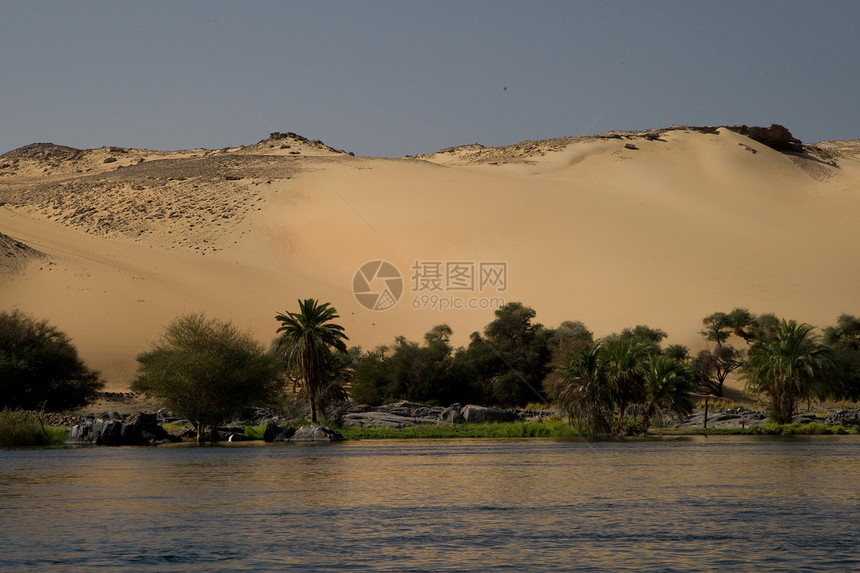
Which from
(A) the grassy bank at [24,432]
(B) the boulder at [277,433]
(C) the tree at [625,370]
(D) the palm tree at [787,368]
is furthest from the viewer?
(B) the boulder at [277,433]

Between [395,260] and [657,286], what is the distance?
22.4 metres

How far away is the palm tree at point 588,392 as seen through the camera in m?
38.8

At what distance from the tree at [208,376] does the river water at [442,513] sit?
952cm

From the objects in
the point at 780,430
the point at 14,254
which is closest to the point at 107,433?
the point at 780,430

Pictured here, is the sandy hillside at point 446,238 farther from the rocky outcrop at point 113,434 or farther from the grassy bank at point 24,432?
Result: the rocky outcrop at point 113,434

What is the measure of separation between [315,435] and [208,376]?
16.7 feet

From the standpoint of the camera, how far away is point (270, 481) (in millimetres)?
24703

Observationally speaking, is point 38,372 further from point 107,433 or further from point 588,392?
point 588,392

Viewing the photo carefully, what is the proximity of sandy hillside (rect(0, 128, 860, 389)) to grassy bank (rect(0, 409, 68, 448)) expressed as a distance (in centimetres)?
1938

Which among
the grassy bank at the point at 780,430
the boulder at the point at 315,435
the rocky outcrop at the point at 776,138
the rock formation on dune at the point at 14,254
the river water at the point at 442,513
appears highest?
the rocky outcrop at the point at 776,138

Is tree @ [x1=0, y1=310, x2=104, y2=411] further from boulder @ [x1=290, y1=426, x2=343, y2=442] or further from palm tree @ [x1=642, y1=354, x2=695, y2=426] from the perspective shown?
palm tree @ [x1=642, y1=354, x2=695, y2=426]

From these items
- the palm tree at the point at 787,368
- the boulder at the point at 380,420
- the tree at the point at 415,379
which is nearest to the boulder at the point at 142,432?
the boulder at the point at 380,420

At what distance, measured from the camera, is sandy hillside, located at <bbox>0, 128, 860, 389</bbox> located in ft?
247

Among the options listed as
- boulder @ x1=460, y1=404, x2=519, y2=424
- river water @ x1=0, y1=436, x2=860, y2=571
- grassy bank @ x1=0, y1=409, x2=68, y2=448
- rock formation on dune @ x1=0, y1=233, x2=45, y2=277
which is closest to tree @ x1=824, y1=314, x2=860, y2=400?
boulder @ x1=460, y1=404, x2=519, y2=424
